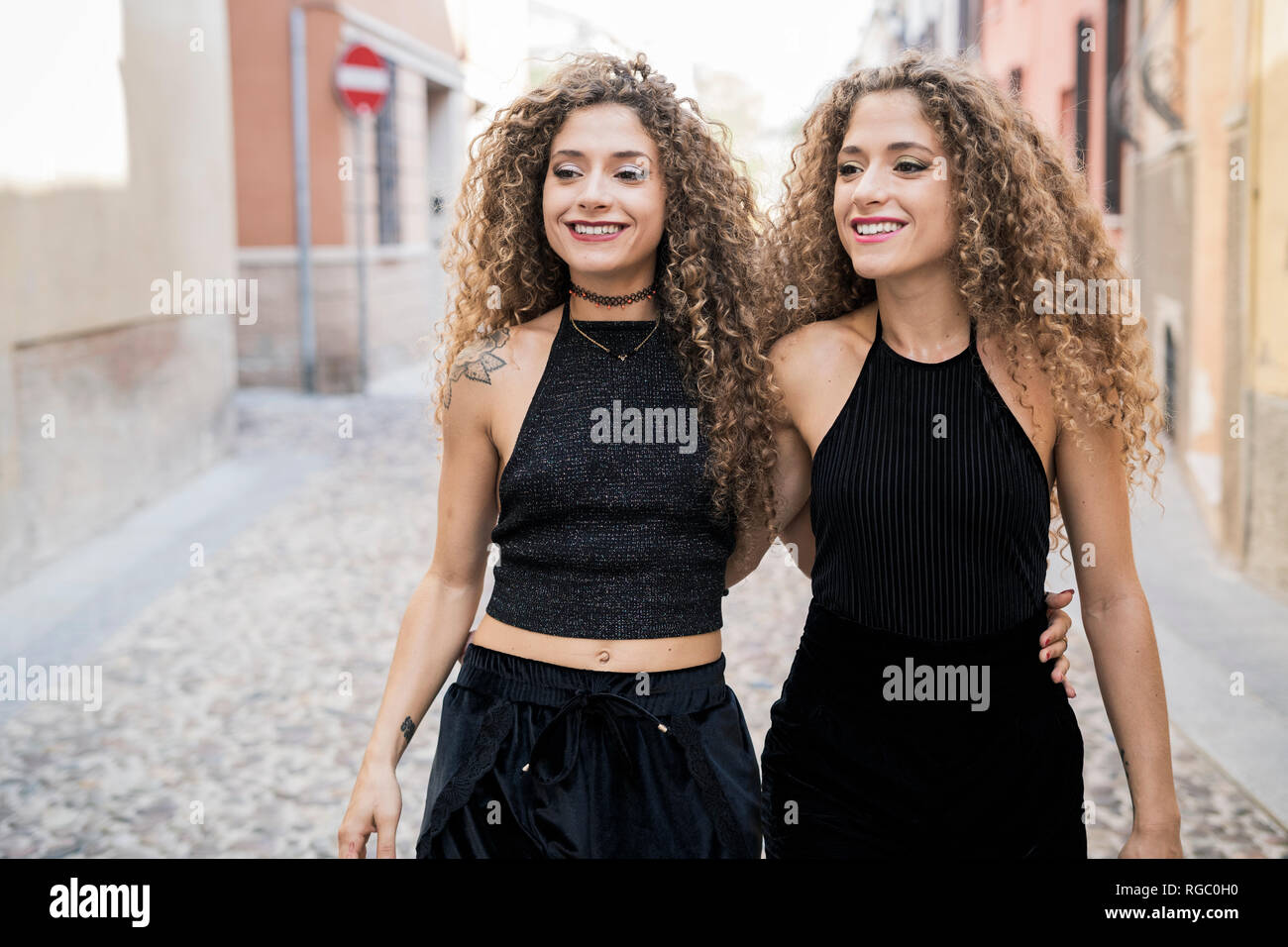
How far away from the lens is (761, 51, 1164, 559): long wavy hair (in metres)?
2.18

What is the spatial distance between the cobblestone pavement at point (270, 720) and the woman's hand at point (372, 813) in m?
1.87

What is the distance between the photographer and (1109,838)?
3938 millimetres

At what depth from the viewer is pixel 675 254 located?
91.1 inches

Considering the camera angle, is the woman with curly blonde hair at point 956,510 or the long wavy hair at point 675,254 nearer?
the woman with curly blonde hair at point 956,510

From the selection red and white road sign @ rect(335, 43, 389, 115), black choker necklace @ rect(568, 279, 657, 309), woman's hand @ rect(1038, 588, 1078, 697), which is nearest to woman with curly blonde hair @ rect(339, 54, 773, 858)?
black choker necklace @ rect(568, 279, 657, 309)

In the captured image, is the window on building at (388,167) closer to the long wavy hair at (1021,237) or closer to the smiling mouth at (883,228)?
the long wavy hair at (1021,237)

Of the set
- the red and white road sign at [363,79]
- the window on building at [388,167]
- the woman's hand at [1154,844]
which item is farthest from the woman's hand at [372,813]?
the window on building at [388,167]

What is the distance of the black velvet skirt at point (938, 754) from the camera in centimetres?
208

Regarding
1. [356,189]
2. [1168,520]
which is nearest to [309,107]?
[356,189]

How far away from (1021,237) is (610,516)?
841 millimetres

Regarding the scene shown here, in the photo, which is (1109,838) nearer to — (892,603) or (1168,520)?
(892,603)

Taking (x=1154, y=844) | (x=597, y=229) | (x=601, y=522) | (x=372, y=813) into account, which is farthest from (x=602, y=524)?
(x=1154, y=844)

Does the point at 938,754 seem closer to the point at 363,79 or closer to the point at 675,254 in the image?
the point at 675,254
